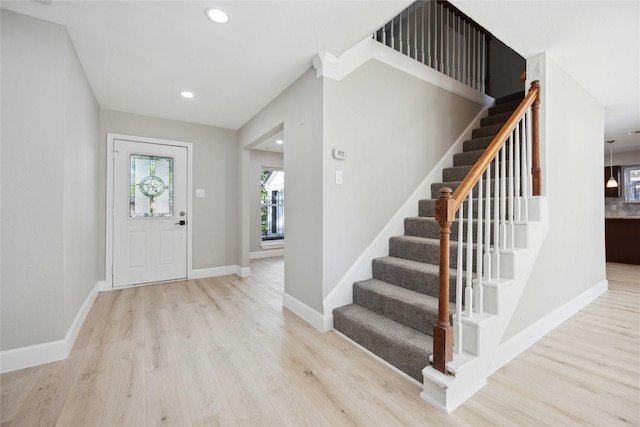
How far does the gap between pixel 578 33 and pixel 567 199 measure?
1389 mm

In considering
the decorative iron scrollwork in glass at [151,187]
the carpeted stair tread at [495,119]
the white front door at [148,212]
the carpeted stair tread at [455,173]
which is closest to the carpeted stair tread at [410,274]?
the carpeted stair tread at [455,173]

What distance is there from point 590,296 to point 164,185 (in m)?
5.58

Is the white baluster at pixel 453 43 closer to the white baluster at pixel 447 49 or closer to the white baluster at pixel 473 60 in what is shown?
the white baluster at pixel 447 49

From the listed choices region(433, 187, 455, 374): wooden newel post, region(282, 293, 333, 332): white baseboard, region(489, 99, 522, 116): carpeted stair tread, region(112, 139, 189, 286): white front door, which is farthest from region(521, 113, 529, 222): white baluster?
region(112, 139, 189, 286): white front door

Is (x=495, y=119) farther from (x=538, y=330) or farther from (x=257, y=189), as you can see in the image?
(x=257, y=189)

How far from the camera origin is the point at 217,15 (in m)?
1.98

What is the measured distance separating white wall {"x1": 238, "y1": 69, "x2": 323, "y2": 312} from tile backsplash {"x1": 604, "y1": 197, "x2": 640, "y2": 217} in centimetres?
763

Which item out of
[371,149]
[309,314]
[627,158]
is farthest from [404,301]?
[627,158]

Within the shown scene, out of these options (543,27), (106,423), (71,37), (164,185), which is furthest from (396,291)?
(164,185)

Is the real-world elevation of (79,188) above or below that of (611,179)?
below

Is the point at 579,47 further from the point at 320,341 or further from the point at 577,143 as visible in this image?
the point at 320,341

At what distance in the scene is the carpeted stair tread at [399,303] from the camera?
199cm

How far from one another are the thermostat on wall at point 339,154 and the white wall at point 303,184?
13 centimetres

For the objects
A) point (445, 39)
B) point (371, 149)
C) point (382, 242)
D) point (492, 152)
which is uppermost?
point (445, 39)
